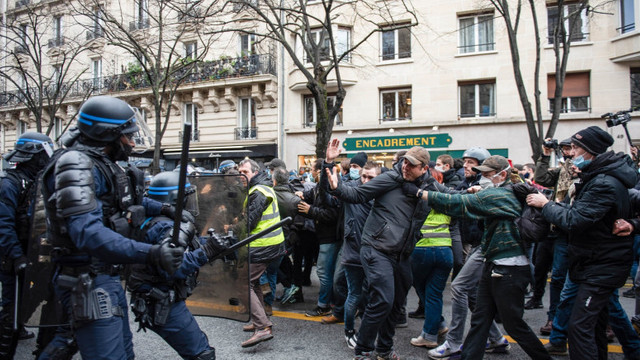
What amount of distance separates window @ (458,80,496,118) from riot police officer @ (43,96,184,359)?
53.6 feet

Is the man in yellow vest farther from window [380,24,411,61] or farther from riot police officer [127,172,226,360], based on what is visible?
window [380,24,411,61]

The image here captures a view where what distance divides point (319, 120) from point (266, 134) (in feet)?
32.5

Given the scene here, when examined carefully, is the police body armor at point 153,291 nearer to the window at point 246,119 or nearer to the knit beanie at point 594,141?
the knit beanie at point 594,141

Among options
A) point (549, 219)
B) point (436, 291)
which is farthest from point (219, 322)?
point (549, 219)

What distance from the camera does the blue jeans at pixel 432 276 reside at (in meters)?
4.32

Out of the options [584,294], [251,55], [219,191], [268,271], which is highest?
[251,55]

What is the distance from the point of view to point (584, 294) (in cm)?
325

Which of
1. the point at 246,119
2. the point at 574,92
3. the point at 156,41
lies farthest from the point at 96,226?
the point at 246,119

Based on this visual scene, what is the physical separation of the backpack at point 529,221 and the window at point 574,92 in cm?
1431

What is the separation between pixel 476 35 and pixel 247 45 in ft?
33.8

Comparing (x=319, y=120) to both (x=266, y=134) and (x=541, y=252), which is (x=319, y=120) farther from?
(x=266, y=134)

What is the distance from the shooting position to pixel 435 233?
14.8ft

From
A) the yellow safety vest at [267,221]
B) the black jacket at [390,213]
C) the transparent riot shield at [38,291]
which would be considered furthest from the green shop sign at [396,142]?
the transparent riot shield at [38,291]

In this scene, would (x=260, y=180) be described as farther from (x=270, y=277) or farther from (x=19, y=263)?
(x=19, y=263)
